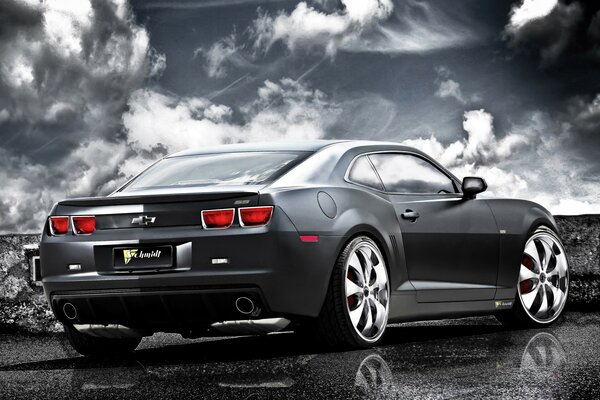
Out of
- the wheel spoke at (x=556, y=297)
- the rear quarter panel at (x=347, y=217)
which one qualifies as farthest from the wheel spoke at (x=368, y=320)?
the wheel spoke at (x=556, y=297)

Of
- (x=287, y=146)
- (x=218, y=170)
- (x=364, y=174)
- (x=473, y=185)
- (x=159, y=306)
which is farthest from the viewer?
(x=473, y=185)

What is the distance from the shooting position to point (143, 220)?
21.5 feet

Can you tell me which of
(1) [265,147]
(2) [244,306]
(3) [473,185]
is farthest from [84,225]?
(3) [473,185]

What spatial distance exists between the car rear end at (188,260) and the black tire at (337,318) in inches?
3.6

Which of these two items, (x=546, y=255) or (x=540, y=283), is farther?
(x=546, y=255)

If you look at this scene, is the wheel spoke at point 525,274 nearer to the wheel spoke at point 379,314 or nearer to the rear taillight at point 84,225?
the wheel spoke at point 379,314

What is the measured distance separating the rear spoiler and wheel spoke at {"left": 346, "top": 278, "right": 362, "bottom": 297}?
0.93m

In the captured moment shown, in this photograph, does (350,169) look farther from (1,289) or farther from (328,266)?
(1,289)

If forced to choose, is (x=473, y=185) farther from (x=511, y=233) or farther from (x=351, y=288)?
(x=351, y=288)

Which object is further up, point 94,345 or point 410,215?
point 410,215

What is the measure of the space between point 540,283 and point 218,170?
10.5 feet

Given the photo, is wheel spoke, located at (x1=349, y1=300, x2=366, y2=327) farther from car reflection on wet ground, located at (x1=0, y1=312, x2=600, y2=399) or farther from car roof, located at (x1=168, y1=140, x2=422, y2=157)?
car roof, located at (x1=168, y1=140, x2=422, y2=157)

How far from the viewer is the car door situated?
295 inches

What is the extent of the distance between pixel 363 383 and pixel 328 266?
1256mm
